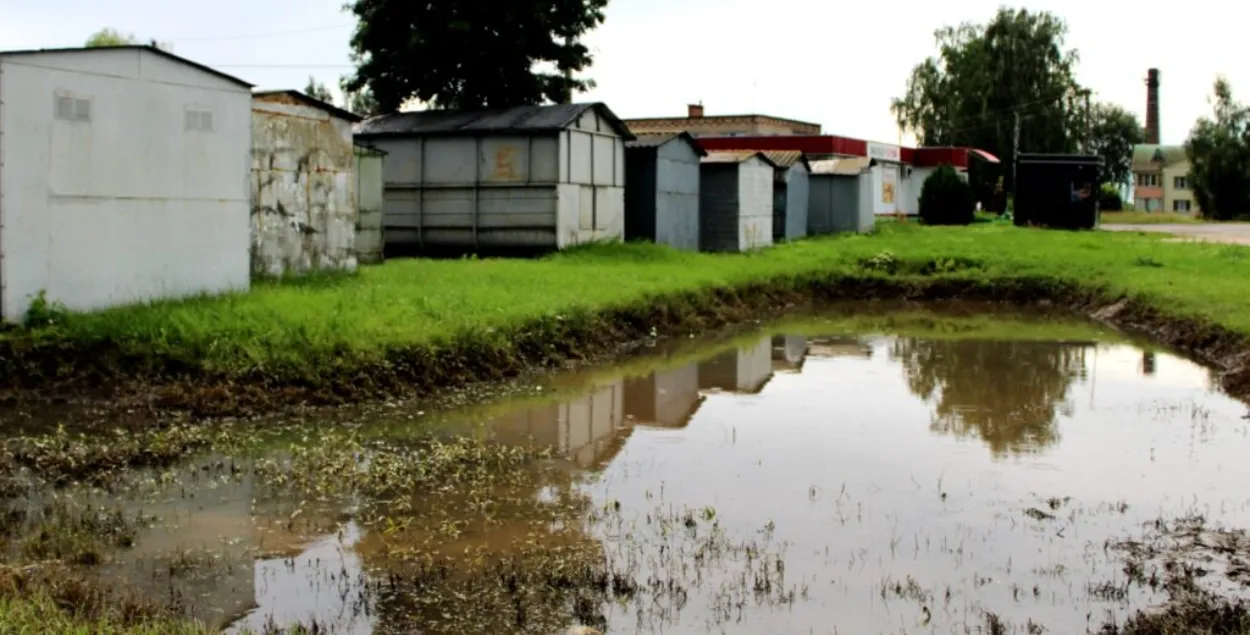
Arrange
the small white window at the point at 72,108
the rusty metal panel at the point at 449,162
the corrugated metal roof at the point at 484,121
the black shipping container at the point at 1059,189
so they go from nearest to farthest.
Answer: the small white window at the point at 72,108
the corrugated metal roof at the point at 484,121
the rusty metal panel at the point at 449,162
the black shipping container at the point at 1059,189

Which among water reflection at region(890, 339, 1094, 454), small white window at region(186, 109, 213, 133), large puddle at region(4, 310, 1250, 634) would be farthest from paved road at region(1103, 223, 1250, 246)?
small white window at region(186, 109, 213, 133)

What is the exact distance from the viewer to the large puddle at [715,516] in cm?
662

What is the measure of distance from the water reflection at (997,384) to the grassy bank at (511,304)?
2392mm

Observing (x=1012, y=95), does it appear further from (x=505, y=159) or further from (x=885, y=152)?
(x=505, y=159)

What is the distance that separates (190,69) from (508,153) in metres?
10.2

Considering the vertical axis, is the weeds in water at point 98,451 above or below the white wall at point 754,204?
below

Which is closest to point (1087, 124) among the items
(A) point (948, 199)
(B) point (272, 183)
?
(A) point (948, 199)

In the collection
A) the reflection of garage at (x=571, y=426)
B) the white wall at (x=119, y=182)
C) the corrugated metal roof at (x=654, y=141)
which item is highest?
the corrugated metal roof at (x=654, y=141)

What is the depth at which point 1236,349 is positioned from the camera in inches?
613

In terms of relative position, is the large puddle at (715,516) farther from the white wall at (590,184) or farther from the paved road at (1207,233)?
the paved road at (1207,233)

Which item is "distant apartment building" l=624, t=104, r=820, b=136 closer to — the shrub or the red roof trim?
the red roof trim

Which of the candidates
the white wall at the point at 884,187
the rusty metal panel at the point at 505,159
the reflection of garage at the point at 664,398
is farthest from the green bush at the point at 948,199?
the reflection of garage at the point at 664,398

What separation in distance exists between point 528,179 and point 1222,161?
49414 mm

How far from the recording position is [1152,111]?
93125 millimetres
